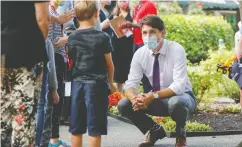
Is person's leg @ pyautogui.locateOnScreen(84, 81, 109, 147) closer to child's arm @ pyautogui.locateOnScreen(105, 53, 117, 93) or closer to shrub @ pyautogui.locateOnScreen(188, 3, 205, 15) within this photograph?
child's arm @ pyautogui.locateOnScreen(105, 53, 117, 93)

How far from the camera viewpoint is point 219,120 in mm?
9086

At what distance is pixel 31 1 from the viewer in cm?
486

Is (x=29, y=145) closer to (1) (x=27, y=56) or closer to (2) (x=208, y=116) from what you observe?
(1) (x=27, y=56)

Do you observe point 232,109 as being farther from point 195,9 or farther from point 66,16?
point 195,9

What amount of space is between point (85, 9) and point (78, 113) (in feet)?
3.24

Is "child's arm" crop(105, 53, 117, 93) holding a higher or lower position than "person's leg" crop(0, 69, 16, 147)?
higher

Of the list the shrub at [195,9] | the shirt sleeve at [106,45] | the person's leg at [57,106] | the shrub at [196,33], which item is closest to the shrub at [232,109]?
the person's leg at [57,106]

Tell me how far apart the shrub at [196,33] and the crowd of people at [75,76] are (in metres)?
10.7

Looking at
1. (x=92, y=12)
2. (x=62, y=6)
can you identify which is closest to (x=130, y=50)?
(x=62, y=6)

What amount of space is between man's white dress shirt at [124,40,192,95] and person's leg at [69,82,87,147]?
106 centimetres

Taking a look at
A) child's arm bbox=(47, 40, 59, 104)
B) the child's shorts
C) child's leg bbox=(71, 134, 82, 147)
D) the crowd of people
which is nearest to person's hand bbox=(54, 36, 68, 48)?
the crowd of people

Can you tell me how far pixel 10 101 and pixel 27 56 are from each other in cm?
37

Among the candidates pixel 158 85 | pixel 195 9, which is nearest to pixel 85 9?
pixel 158 85

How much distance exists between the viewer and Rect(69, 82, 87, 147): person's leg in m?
6.01
